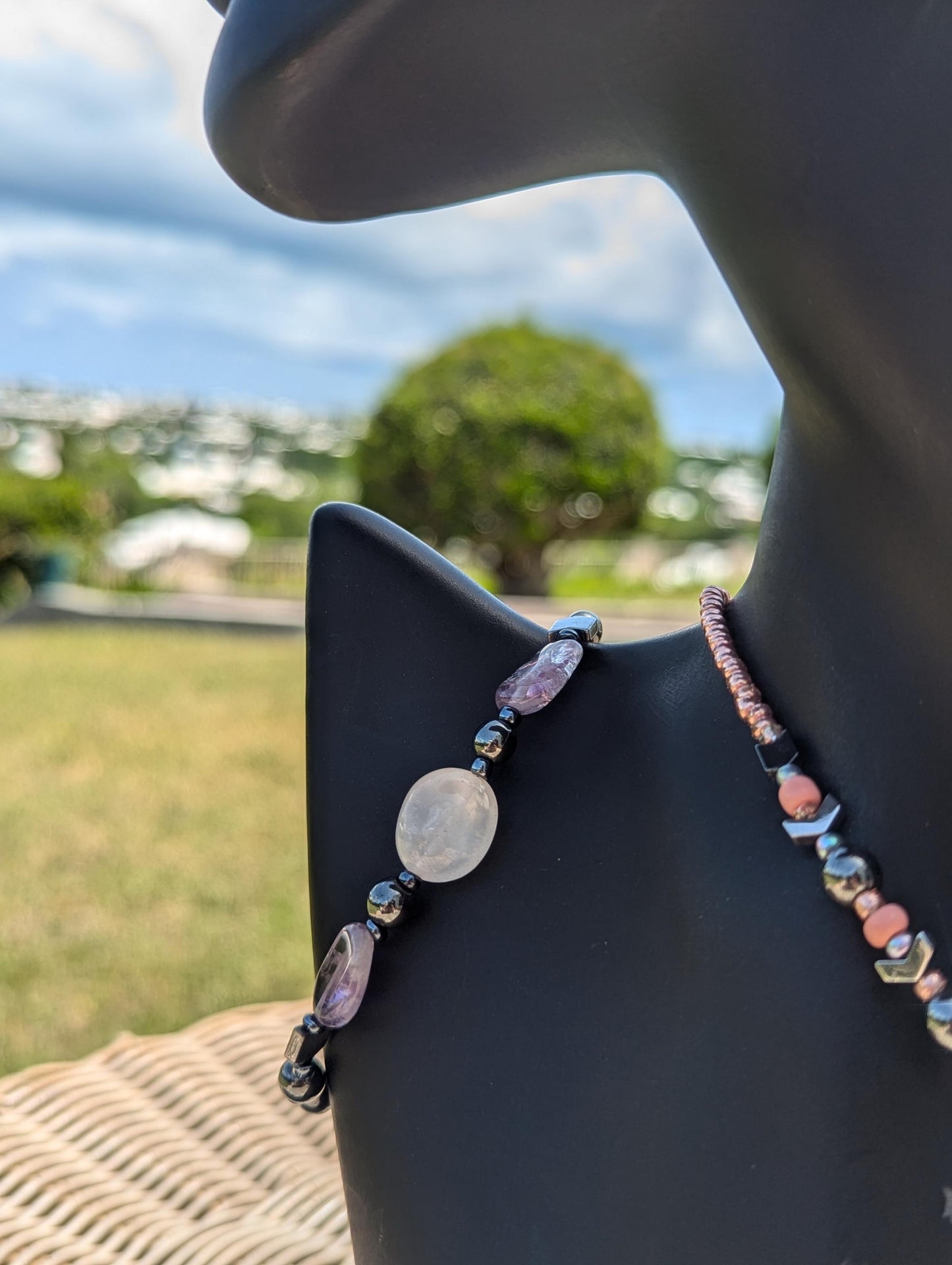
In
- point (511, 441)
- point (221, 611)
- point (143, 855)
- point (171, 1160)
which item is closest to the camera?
point (171, 1160)

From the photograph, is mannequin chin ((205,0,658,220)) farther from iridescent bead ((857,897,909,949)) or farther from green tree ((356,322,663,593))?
green tree ((356,322,663,593))

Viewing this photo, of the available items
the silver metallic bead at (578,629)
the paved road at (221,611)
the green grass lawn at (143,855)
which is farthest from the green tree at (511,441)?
the silver metallic bead at (578,629)

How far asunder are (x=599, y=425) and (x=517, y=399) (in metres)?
0.54

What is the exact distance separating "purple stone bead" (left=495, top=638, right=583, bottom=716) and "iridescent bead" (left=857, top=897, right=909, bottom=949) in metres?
0.16

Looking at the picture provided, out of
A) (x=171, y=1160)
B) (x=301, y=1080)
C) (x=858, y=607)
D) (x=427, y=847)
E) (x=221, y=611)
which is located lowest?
(x=221, y=611)

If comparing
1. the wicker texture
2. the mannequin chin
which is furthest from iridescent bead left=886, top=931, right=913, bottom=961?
the wicker texture

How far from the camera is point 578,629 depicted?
1.84 ft

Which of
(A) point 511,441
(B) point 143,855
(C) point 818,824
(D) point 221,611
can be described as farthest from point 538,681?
(A) point 511,441

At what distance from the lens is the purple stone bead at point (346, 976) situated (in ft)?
1.66

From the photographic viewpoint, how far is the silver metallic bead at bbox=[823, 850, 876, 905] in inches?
16.7

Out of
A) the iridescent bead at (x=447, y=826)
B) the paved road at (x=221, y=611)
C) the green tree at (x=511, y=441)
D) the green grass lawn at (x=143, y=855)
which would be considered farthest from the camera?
the green tree at (x=511, y=441)

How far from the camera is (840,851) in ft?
1.41

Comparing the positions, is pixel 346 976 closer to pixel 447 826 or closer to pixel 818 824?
pixel 447 826

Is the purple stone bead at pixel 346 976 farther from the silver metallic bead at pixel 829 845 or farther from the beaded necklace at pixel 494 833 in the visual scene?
the silver metallic bead at pixel 829 845
